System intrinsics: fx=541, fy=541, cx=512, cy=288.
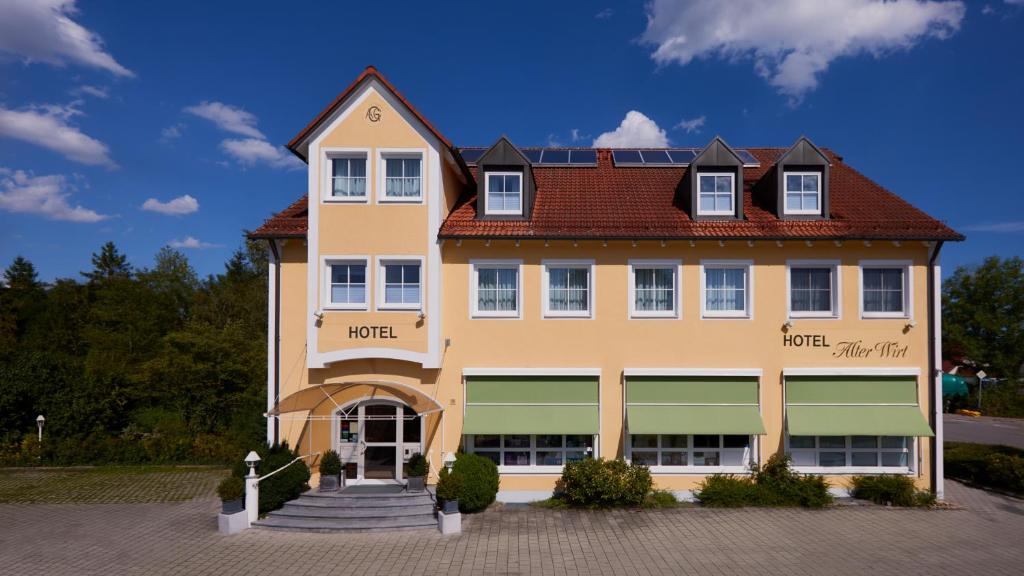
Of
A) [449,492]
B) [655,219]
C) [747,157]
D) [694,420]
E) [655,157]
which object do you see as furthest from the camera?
[655,157]

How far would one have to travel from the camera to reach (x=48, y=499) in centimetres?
1574

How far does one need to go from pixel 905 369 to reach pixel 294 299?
1713 centimetres

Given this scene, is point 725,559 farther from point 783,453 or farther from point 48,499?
point 48,499

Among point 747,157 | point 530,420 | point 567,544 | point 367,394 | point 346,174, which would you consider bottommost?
point 567,544

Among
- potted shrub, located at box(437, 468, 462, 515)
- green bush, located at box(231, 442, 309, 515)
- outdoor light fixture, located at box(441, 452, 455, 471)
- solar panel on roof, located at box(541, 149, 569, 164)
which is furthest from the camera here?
solar panel on roof, located at box(541, 149, 569, 164)

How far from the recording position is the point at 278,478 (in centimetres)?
1338

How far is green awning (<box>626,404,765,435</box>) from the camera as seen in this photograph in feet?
47.2

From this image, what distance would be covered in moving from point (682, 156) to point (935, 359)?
987 cm

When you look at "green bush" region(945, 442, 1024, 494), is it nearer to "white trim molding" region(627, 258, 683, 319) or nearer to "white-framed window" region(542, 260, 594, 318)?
"white trim molding" region(627, 258, 683, 319)

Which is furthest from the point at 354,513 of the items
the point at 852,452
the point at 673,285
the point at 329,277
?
the point at 852,452

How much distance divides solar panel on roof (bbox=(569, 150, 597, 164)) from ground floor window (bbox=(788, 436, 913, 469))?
11.0 meters

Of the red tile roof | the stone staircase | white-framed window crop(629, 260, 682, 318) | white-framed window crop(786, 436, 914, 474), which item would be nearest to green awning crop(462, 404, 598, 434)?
the stone staircase

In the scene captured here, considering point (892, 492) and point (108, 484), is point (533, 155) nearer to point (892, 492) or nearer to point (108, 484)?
point (892, 492)

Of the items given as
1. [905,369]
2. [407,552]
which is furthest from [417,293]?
[905,369]
